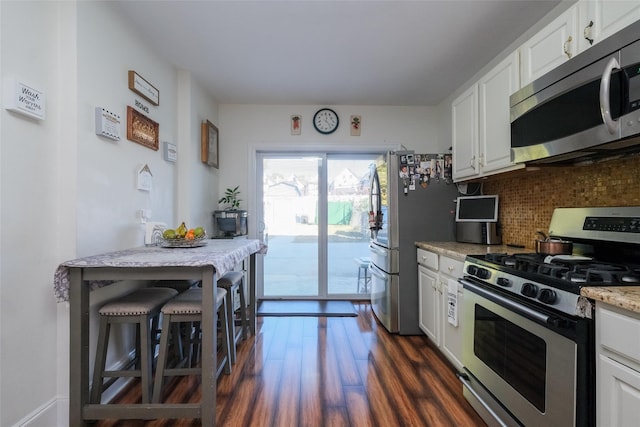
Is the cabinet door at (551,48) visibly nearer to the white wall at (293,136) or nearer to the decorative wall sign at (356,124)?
the white wall at (293,136)

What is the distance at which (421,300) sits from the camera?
9.23ft

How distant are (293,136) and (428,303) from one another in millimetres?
2500

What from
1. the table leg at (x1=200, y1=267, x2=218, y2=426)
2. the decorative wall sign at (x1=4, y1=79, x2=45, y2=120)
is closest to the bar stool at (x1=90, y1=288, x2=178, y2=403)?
the table leg at (x1=200, y1=267, x2=218, y2=426)

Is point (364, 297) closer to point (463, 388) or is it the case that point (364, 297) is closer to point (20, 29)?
point (463, 388)

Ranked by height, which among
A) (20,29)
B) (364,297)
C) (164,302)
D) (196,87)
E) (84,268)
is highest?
(196,87)

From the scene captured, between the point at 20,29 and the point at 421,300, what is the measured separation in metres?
3.14

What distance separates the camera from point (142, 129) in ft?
7.67

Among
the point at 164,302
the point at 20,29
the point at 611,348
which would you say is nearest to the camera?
the point at 611,348

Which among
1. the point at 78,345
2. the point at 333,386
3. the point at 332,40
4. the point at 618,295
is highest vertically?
the point at 332,40

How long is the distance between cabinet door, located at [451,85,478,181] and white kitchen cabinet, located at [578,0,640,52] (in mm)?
916

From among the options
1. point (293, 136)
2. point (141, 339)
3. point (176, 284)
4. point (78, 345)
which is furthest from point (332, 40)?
point (78, 345)

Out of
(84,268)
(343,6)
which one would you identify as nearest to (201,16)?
(343,6)

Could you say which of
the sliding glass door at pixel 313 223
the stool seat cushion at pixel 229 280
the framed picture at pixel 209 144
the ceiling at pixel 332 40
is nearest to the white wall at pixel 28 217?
the ceiling at pixel 332 40

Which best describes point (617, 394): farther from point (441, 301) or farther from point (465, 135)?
point (465, 135)
